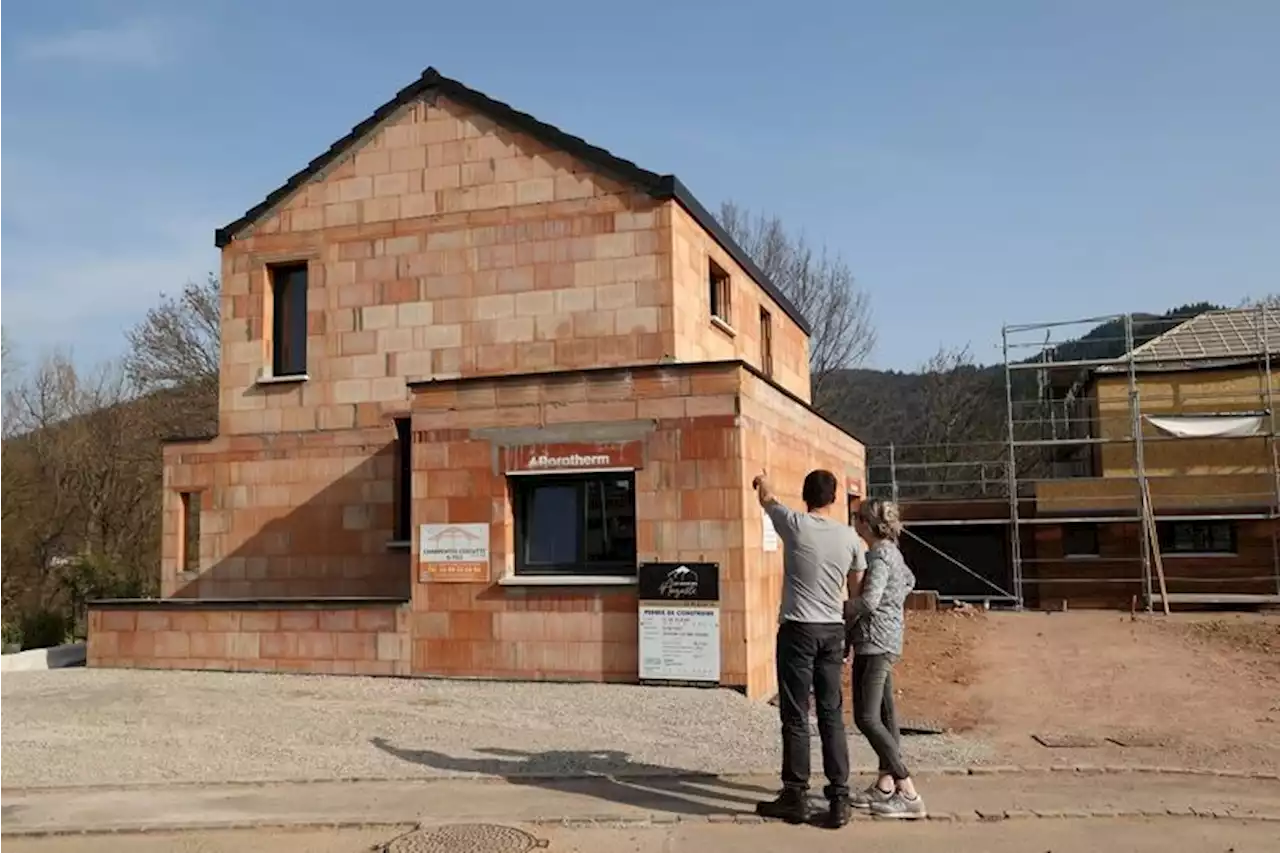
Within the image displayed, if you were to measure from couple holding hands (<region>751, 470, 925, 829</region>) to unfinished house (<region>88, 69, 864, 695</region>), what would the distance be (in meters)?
4.52

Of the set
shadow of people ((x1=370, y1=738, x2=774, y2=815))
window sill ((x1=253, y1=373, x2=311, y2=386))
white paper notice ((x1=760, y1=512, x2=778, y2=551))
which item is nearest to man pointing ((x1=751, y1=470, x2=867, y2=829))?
shadow of people ((x1=370, y1=738, x2=774, y2=815))

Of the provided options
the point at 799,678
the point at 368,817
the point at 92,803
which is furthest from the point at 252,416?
the point at 799,678

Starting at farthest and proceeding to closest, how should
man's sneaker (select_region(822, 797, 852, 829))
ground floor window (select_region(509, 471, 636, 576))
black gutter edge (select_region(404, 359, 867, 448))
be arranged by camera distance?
1. ground floor window (select_region(509, 471, 636, 576))
2. black gutter edge (select_region(404, 359, 867, 448))
3. man's sneaker (select_region(822, 797, 852, 829))

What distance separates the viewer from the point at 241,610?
12.7m

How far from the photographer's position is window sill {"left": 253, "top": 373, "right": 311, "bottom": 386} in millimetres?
15666

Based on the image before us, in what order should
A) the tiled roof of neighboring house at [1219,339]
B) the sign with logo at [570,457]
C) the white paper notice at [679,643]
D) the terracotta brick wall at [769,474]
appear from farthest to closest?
the tiled roof of neighboring house at [1219,339] → the sign with logo at [570,457] → the terracotta brick wall at [769,474] → the white paper notice at [679,643]

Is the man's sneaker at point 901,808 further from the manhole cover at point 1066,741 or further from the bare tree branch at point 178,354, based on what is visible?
the bare tree branch at point 178,354

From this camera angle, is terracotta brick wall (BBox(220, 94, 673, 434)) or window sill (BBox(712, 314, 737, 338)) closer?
terracotta brick wall (BBox(220, 94, 673, 434))

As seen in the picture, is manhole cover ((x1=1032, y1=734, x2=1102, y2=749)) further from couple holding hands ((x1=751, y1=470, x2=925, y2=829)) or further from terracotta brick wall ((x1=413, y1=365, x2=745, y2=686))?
terracotta brick wall ((x1=413, y1=365, x2=745, y2=686))

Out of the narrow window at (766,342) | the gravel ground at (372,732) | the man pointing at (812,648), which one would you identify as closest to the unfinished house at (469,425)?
the gravel ground at (372,732)

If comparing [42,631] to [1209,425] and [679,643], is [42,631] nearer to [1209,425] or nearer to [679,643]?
[679,643]

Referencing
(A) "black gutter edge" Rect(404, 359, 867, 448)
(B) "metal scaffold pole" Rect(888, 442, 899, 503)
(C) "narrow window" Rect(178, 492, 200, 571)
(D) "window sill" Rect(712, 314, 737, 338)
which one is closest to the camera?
(A) "black gutter edge" Rect(404, 359, 867, 448)

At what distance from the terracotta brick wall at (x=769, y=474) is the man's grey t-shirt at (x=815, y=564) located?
4602 mm

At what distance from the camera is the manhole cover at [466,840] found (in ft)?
18.7
